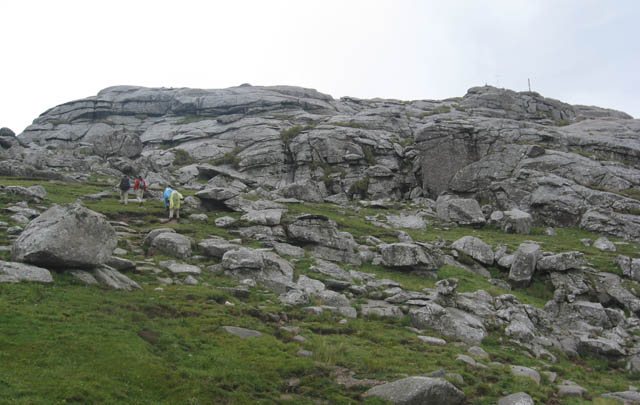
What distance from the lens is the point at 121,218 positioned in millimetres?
36062

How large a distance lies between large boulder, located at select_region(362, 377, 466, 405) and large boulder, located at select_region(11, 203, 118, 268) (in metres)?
14.4

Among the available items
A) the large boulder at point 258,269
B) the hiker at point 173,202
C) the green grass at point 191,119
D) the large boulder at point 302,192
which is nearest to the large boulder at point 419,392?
the large boulder at point 258,269

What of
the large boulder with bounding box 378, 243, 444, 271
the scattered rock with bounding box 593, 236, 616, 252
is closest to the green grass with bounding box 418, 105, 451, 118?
the scattered rock with bounding box 593, 236, 616, 252

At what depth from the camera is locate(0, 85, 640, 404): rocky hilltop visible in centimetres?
1798

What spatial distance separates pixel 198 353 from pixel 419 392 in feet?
25.7

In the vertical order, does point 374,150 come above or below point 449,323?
above

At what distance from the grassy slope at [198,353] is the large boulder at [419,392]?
83 cm

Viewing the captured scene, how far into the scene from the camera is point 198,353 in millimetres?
14594

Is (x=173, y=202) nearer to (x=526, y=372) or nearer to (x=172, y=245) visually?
(x=172, y=245)

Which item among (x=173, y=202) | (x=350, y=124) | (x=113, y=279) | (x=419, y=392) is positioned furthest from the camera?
(x=350, y=124)

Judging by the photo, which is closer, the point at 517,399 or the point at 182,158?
the point at 517,399

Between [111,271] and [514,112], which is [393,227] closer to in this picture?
[111,271]

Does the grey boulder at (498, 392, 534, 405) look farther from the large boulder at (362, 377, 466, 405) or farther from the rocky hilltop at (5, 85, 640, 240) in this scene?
the rocky hilltop at (5, 85, 640, 240)

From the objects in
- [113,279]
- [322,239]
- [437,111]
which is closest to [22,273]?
[113,279]
